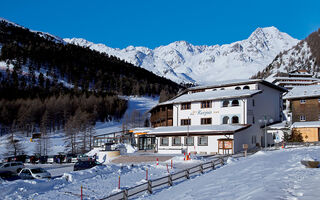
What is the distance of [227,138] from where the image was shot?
4522 centimetres

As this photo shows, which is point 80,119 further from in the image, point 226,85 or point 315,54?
point 315,54

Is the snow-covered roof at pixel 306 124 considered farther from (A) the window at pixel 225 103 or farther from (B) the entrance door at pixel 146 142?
(B) the entrance door at pixel 146 142

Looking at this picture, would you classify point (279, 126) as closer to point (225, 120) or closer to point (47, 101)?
point (225, 120)

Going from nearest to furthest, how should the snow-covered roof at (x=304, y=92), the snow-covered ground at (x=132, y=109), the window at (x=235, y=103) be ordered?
the window at (x=235, y=103) < the snow-covered roof at (x=304, y=92) < the snow-covered ground at (x=132, y=109)

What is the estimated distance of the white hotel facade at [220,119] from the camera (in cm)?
4669

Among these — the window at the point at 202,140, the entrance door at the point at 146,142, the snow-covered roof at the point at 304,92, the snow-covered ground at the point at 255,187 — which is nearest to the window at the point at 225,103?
the window at the point at 202,140

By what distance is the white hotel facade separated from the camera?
46.7m

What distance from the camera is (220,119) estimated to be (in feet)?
171

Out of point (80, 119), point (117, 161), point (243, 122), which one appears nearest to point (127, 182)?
point (117, 161)

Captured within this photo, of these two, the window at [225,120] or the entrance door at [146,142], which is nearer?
the window at [225,120]

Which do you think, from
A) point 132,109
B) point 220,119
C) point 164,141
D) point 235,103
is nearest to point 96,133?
point 132,109

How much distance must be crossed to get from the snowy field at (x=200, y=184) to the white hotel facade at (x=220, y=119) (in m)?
13.3

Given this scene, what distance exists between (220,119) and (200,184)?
30.9 meters

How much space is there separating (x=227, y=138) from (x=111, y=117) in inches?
4266
